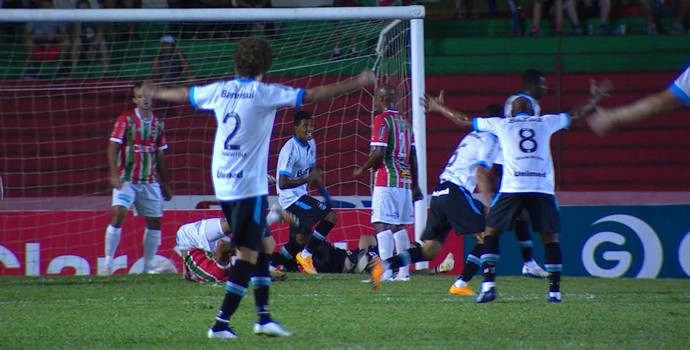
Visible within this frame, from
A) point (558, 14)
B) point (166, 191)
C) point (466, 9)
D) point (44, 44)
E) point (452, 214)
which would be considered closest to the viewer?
point (452, 214)

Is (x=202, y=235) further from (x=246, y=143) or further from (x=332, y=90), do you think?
(x=332, y=90)

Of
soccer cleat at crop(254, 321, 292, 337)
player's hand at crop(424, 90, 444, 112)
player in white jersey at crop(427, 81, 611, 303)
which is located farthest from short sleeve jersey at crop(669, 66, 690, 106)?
player's hand at crop(424, 90, 444, 112)

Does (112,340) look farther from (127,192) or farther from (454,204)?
(127,192)

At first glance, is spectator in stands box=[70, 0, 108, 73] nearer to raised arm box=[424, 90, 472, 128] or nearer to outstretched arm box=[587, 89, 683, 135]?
→ raised arm box=[424, 90, 472, 128]

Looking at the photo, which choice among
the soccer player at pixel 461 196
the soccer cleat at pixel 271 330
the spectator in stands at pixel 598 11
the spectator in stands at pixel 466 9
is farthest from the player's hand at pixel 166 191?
the spectator in stands at pixel 598 11

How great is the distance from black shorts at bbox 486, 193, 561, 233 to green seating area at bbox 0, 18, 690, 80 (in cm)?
695

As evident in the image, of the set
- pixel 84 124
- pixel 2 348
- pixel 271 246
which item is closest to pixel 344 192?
pixel 84 124

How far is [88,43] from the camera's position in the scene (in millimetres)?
16844

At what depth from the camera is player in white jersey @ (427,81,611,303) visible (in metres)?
9.56

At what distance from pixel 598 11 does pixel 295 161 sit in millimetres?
9557

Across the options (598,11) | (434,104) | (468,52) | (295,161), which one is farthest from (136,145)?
(598,11)

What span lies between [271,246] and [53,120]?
10.6 meters

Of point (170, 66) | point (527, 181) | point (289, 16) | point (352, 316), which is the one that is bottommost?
point (352, 316)

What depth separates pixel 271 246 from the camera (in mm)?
7715
